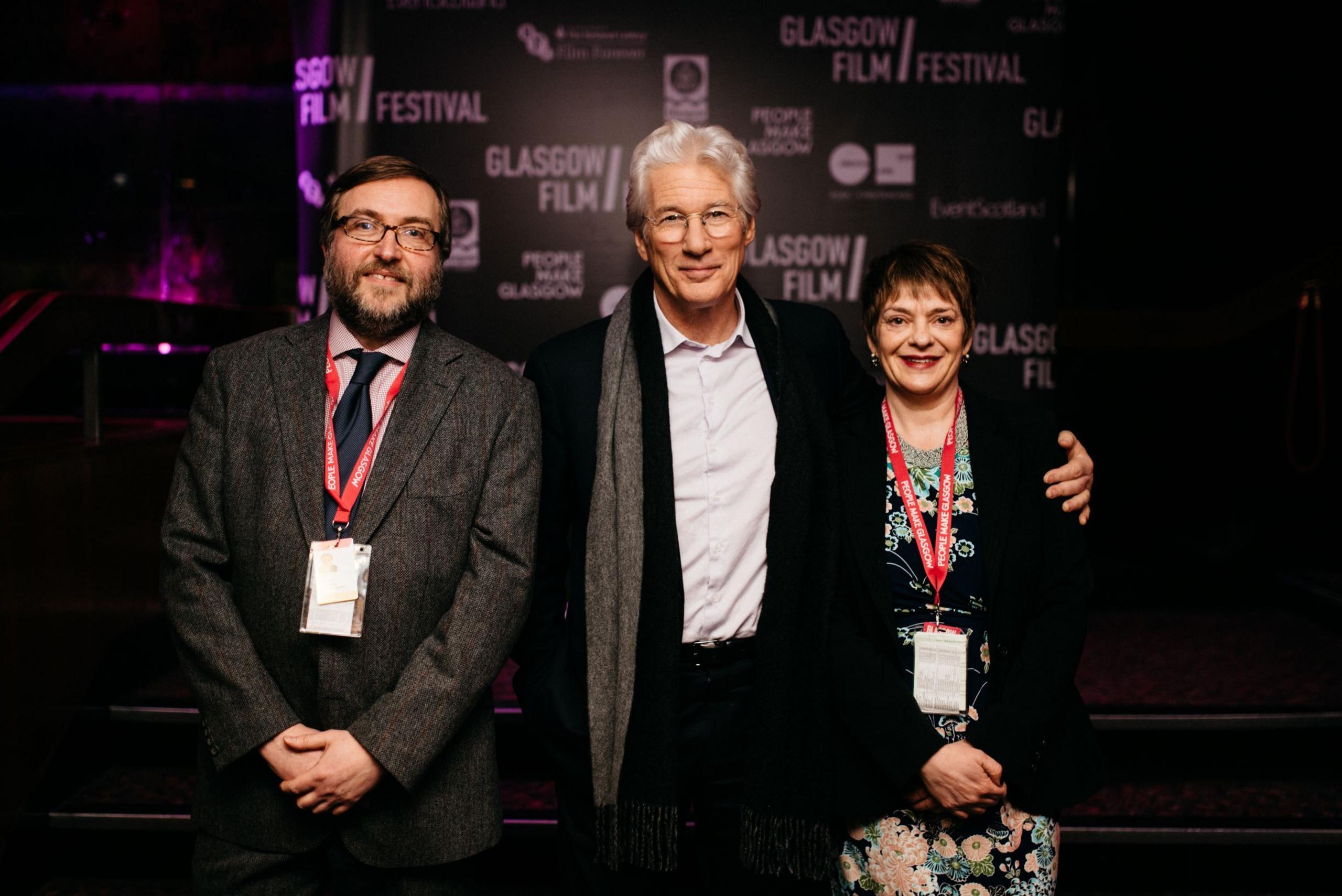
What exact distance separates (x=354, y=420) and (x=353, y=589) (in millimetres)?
307

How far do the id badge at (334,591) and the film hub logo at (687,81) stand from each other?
331 centimetres

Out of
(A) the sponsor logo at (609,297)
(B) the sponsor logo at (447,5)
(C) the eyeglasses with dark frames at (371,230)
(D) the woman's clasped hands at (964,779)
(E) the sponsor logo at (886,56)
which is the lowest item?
(D) the woman's clasped hands at (964,779)

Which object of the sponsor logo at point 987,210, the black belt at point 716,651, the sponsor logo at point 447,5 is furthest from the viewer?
the sponsor logo at point 987,210

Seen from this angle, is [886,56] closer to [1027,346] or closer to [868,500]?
[1027,346]

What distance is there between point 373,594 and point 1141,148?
5.06m

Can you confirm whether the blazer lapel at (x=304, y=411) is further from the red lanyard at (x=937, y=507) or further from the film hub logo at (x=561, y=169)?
the film hub logo at (x=561, y=169)

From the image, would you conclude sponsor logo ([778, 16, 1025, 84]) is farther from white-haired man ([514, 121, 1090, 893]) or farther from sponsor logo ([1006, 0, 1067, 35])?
white-haired man ([514, 121, 1090, 893])

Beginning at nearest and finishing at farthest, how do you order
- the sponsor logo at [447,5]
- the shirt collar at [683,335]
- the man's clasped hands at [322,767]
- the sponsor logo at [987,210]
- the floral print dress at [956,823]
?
1. the man's clasped hands at [322,767]
2. the floral print dress at [956,823]
3. the shirt collar at [683,335]
4. the sponsor logo at [447,5]
5. the sponsor logo at [987,210]

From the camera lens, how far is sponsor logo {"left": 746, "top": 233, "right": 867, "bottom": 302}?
4527mm

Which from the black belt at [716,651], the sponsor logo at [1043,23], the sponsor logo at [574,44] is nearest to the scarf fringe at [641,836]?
the black belt at [716,651]

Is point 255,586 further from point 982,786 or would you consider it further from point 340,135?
point 340,135

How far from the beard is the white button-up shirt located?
0.49 meters

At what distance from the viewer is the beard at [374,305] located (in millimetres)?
1774

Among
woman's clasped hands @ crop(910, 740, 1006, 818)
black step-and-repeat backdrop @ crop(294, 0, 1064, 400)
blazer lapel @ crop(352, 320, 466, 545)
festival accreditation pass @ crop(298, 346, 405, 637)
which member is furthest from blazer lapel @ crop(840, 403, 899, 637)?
black step-and-repeat backdrop @ crop(294, 0, 1064, 400)
